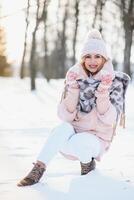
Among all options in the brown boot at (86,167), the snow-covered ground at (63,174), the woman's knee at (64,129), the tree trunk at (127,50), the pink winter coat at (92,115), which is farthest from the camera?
the tree trunk at (127,50)

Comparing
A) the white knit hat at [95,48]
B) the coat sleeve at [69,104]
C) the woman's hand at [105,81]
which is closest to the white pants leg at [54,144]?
the coat sleeve at [69,104]

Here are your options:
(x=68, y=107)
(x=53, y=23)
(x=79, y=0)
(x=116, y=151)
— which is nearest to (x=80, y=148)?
(x=68, y=107)

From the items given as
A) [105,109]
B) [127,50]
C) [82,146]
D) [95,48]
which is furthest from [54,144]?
[127,50]

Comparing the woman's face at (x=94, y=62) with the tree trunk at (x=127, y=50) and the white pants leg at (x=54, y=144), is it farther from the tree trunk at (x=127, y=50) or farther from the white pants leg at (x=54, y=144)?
the tree trunk at (x=127, y=50)

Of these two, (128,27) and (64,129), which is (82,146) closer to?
(64,129)

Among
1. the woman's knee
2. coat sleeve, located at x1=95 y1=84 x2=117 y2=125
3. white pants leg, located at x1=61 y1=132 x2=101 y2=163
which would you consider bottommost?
white pants leg, located at x1=61 y1=132 x2=101 y2=163

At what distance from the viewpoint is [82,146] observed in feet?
14.3

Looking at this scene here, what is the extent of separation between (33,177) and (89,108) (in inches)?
28.8

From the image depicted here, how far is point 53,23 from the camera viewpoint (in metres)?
35.7

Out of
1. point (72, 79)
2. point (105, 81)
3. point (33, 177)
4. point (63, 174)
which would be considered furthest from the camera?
point (63, 174)

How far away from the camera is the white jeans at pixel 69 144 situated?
4234 mm

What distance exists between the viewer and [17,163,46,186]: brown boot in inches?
163

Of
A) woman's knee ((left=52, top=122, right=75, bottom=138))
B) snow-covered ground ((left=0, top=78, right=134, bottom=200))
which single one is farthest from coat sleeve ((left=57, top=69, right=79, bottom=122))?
snow-covered ground ((left=0, top=78, right=134, bottom=200))

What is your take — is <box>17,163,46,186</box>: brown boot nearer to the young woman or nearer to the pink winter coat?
the young woman
